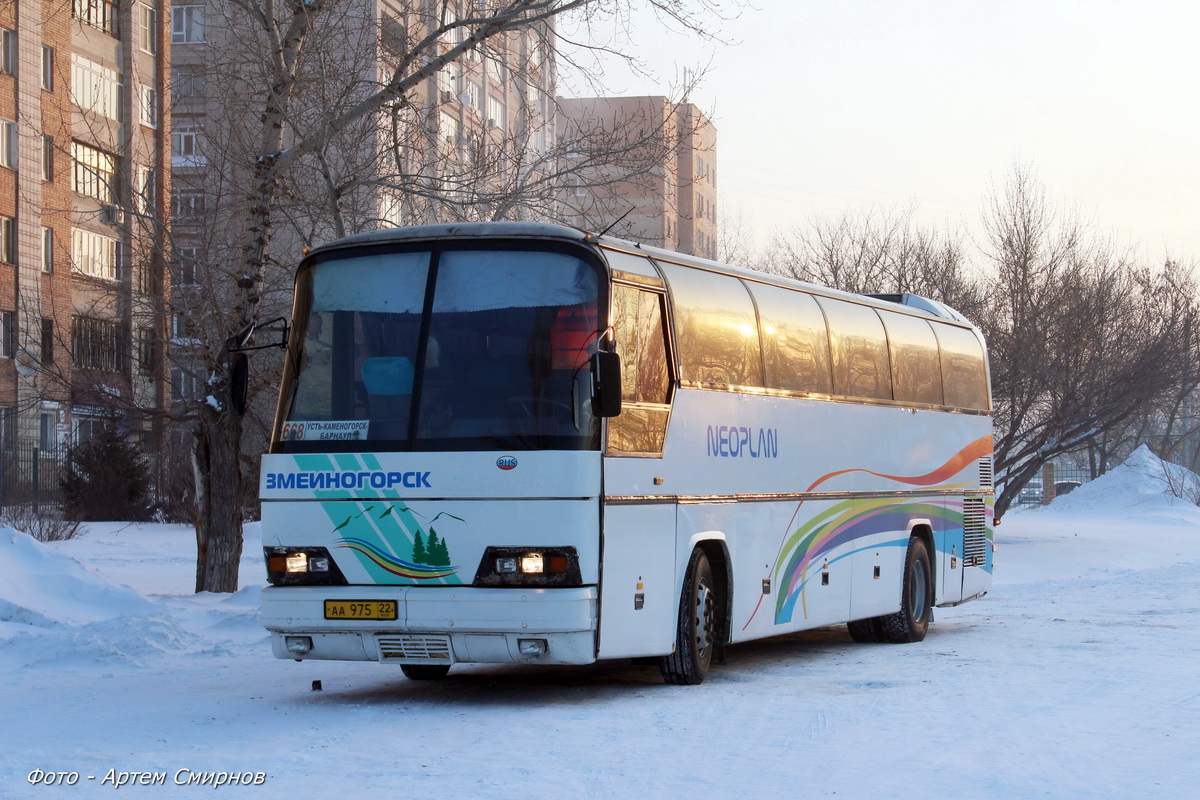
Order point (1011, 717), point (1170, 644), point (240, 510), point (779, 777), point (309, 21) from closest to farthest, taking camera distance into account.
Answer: point (779, 777) < point (1011, 717) < point (1170, 644) < point (309, 21) < point (240, 510)

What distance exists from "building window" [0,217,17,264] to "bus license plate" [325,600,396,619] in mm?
42921

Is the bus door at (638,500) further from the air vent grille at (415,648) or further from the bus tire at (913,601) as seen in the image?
the bus tire at (913,601)

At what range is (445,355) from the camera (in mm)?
10945

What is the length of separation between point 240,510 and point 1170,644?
11.7m

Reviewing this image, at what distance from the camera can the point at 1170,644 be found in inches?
597

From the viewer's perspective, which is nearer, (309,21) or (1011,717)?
(1011,717)

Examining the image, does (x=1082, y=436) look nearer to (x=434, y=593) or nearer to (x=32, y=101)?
(x=434, y=593)

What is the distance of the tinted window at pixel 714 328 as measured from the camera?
1236 centimetres

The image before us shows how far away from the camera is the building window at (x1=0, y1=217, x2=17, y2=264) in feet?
164

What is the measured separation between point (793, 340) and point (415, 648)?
17.0 feet

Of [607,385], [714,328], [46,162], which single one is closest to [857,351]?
[714,328]

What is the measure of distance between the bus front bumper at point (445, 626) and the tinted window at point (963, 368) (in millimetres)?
8807

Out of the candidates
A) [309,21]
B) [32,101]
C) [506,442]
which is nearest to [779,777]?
[506,442]

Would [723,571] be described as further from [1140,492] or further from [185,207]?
[1140,492]
